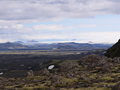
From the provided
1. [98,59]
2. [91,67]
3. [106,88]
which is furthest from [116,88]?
[98,59]

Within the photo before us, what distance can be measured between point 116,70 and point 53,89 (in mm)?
22731

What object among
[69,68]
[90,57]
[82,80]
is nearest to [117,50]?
[90,57]

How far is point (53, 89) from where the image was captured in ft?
122

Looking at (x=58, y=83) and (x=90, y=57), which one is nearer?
(x=58, y=83)

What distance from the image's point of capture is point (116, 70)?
53.2 meters

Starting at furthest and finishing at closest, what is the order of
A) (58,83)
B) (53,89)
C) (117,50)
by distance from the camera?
1. (117,50)
2. (58,83)
3. (53,89)

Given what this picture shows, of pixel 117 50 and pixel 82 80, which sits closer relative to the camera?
pixel 82 80

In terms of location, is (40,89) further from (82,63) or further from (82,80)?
(82,63)

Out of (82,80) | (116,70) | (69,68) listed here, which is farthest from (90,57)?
(82,80)

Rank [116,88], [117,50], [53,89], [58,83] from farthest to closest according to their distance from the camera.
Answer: [117,50] → [58,83] → [53,89] → [116,88]

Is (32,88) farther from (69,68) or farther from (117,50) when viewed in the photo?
(117,50)

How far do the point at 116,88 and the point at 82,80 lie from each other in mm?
19169

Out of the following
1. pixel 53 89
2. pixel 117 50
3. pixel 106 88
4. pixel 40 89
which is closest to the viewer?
pixel 106 88

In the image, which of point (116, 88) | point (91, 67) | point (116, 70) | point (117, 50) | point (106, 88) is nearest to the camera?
point (116, 88)
